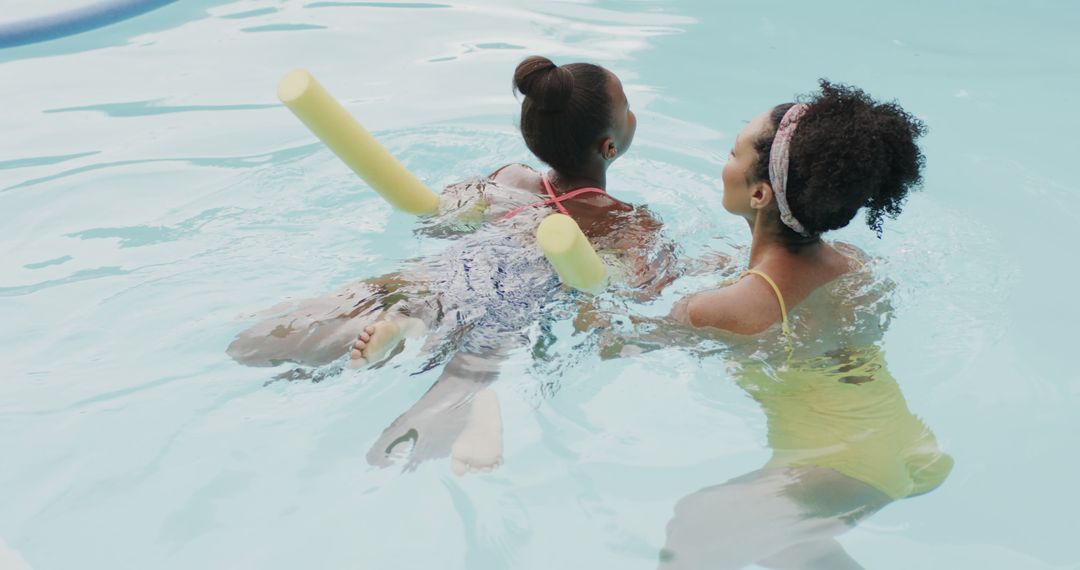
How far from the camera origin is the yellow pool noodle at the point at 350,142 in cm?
271

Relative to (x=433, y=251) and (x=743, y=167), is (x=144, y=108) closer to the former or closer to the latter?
(x=433, y=251)

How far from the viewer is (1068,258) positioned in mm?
3570

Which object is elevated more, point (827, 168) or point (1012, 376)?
point (827, 168)

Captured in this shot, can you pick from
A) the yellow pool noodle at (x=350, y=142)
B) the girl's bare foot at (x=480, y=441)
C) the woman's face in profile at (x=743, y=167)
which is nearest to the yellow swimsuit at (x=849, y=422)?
the woman's face in profile at (x=743, y=167)

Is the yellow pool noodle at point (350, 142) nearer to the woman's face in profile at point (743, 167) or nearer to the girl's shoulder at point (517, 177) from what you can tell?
the girl's shoulder at point (517, 177)

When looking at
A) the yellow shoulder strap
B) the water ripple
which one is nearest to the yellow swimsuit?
the yellow shoulder strap

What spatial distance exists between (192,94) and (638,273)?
9.26 feet

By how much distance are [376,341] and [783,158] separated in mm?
1117

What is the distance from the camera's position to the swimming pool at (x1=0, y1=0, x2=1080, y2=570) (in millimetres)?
2523

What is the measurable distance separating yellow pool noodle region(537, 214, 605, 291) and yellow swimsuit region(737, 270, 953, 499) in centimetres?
43

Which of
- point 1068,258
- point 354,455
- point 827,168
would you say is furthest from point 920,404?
point 354,455

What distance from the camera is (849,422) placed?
8.39 feet

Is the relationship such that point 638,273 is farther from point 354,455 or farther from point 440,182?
point 440,182

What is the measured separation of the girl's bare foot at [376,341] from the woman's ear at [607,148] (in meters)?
0.88
